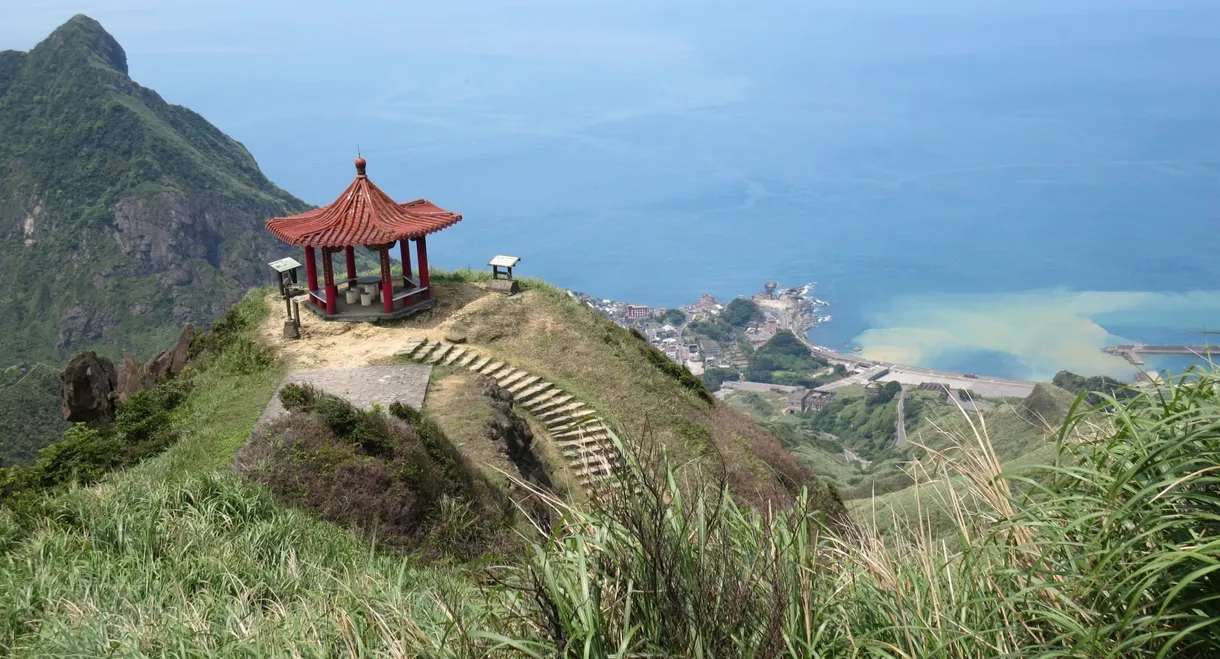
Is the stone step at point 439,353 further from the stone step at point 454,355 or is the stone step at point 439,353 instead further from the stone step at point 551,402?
the stone step at point 551,402

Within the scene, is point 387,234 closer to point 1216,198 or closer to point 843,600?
point 843,600

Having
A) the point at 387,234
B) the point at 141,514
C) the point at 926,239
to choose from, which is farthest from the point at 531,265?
the point at 141,514

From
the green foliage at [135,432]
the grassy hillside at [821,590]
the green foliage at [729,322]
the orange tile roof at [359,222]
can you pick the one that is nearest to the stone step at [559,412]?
the orange tile roof at [359,222]

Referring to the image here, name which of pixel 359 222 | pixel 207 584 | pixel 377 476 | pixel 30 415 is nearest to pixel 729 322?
pixel 30 415

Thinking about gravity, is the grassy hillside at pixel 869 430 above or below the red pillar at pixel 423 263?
below

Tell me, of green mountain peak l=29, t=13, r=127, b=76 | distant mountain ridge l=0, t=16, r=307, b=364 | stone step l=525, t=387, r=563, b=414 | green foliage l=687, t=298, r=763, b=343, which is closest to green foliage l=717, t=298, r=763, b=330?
green foliage l=687, t=298, r=763, b=343
